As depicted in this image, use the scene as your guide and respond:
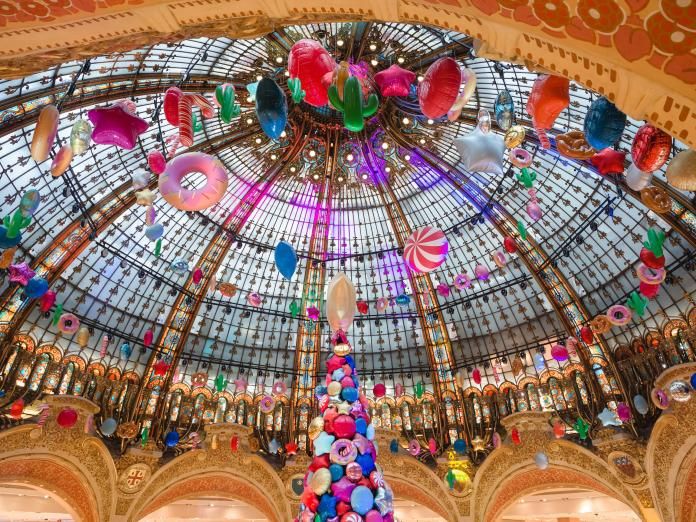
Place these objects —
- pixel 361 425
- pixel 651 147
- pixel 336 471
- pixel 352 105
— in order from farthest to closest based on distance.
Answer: pixel 361 425 < pixel 336 471 < pixel 352 105 < pixel 651 147

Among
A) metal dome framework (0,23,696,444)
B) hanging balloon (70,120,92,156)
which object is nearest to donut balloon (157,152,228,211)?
hanging balloon (70,120,92,156)

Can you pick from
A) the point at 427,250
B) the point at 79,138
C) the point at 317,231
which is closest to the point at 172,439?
the point at 317,231

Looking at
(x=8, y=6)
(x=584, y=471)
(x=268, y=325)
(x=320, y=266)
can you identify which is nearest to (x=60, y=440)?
(x=268, y=325)

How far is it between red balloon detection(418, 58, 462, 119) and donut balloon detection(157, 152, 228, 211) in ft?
15.4

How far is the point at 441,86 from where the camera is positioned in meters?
9.54

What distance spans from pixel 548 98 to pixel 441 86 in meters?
2.21

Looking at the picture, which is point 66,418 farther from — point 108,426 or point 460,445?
point 460,445

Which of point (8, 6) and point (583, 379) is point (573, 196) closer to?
point (583, 379)

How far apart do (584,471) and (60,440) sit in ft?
73.2

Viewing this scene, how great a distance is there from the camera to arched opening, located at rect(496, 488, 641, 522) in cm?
2294

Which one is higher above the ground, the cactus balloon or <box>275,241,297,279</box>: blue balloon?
<box>275,241,297,279</box>: blue balloon

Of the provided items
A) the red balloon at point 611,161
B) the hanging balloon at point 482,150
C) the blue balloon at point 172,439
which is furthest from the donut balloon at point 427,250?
the blue balloon at point 172,439

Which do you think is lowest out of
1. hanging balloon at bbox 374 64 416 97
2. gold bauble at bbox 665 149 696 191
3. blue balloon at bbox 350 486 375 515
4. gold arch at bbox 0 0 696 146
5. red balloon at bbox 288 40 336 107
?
blue balloon at bbox 350 486 375 515

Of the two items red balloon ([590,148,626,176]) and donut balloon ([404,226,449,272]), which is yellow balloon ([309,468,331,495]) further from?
red balloon ([590,148,626,176])
